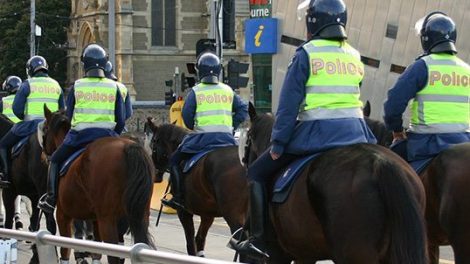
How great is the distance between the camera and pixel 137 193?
11656 mm

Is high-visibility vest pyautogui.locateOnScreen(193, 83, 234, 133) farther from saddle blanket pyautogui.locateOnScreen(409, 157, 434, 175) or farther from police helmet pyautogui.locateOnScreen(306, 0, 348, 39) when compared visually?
police helmet pyautogui.locateOnScreen(306, 0, 348, 39)

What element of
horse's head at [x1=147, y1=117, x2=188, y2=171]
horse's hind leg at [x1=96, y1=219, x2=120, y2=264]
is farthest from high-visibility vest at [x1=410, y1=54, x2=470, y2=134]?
horse's head at [x1=147, y1=117, x2=188, y2=171]

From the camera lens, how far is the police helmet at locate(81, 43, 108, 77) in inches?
517

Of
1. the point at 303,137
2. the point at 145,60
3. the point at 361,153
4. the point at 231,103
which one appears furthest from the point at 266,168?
the point at 145,60

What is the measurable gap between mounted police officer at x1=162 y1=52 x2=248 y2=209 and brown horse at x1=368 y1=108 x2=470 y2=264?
184 inches

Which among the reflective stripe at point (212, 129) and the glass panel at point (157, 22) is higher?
the reflective stripe at point (212, 129)

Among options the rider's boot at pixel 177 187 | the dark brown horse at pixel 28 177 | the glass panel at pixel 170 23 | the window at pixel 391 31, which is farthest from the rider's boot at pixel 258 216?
the glass panel at pixel 170 23

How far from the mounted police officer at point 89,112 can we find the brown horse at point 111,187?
0.93 ft

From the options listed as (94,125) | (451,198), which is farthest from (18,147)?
(451,198)

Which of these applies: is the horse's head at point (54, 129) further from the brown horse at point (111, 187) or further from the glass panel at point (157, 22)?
the glass panel at point (157, 22)

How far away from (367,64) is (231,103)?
53.8ft

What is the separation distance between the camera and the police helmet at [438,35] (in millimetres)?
10055

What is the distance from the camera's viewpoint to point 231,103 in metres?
14.4

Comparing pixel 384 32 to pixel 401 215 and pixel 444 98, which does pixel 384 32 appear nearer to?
pixel 444 98
